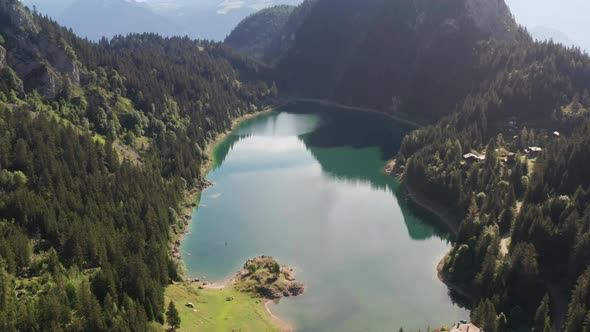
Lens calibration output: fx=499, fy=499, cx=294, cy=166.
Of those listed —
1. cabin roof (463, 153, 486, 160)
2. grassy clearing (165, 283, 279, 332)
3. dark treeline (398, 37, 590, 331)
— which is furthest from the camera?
cabin roof (463, 153, 486, 160)

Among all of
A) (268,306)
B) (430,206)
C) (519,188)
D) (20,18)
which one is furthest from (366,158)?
(20,18)

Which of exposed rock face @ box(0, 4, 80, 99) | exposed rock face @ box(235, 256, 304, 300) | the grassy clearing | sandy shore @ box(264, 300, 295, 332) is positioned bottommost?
sandy shore @ box(264, 300, 295, 332)

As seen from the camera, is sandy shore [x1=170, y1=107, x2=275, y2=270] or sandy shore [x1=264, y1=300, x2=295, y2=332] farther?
sandy shore [x1=170, y1=107, x2=275, y2=270]

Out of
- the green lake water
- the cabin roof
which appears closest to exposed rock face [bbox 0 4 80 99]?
the green lake water

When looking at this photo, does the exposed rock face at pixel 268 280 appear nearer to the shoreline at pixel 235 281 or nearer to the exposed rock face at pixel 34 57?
the shoreline at pixel 235 281

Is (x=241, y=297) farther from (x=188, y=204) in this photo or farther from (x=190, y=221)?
(x=188, y=204)

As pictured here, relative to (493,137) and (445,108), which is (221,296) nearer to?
(493,137)

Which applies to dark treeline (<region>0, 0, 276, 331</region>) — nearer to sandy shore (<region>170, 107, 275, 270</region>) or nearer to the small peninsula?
sandy shore (<region>170, 107, 275, 270</region>)

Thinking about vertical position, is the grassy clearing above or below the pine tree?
below
